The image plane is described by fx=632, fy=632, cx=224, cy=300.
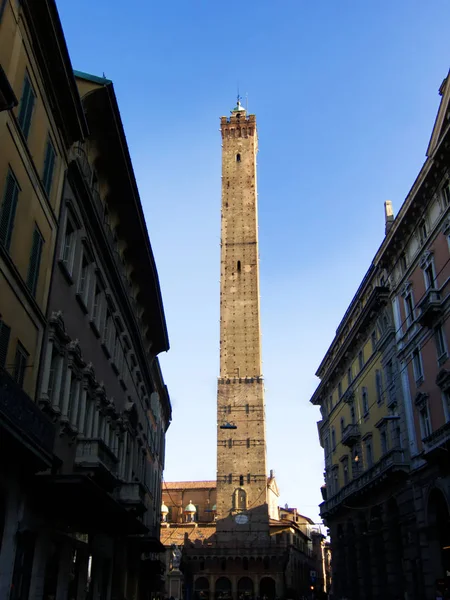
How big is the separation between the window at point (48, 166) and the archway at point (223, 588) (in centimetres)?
6227

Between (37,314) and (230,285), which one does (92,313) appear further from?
(230,285)

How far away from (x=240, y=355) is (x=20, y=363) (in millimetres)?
61647

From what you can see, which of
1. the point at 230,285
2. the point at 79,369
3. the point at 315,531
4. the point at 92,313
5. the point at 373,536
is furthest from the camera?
the point at 315,531

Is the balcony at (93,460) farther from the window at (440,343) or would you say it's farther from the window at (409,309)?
the window at (409,309)

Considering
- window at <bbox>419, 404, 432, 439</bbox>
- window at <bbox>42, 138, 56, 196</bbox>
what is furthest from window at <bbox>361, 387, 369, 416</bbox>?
window at <bbox>42, 138, 56, 196</bbox>

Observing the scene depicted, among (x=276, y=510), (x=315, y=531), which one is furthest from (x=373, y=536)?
(x=315, y=531)

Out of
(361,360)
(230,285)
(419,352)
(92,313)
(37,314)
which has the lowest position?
(37,314)

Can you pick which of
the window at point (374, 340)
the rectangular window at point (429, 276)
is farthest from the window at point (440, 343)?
the window at point (374, 340)

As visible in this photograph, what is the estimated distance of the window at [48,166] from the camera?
13766 mm

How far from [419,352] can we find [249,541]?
4706 centimetres

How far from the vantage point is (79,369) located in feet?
53.7

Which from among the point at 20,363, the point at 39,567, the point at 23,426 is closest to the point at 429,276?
the point at 20,363

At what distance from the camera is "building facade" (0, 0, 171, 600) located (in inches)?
443

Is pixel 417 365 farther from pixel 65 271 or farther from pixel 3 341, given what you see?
pixel 3 341
